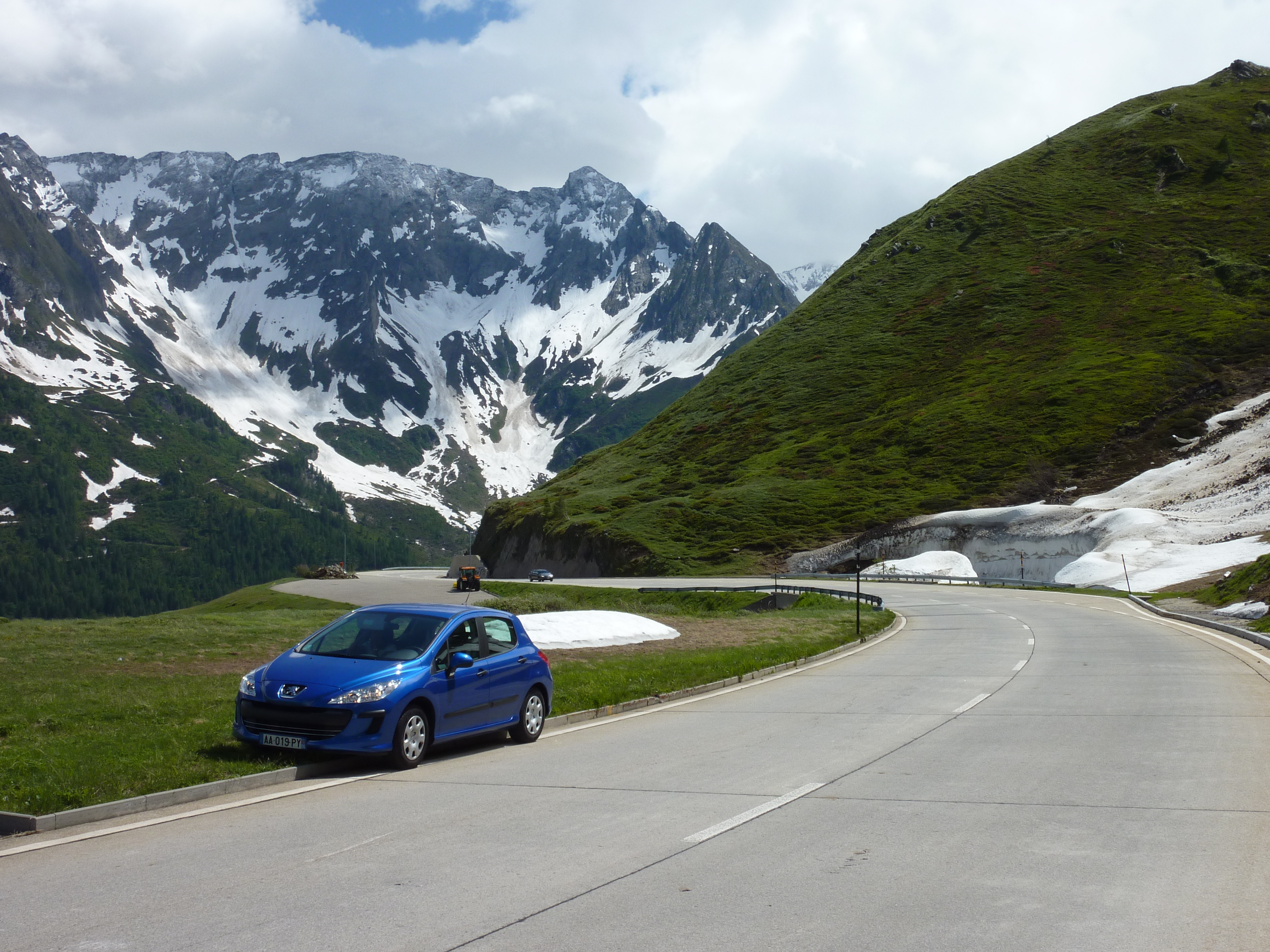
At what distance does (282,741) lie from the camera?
10938 mm

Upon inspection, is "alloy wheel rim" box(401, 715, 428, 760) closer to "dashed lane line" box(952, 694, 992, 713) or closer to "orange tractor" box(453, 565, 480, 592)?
"dashed lane line" box(952, 694, 992, 713)

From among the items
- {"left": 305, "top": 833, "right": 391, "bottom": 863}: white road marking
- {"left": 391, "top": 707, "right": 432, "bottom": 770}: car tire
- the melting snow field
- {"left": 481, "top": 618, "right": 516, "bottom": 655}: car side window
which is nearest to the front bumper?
{"left": 391, "top": 707, "right": 432, "bottom": 770}: car tire

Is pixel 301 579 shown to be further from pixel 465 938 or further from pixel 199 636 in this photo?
pixel 465 938

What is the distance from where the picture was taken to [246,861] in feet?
24.6

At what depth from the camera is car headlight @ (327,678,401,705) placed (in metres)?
10.8

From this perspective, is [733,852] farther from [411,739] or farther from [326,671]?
[326,671]

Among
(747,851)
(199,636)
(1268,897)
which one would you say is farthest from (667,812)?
(199,636)

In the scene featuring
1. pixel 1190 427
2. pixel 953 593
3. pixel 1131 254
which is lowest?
pixel 953 593

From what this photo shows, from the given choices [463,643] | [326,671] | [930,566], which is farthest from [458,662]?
[930,566]

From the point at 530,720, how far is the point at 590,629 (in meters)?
13.2

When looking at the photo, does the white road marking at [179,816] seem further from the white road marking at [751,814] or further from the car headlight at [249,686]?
the white road marking at [751,814]

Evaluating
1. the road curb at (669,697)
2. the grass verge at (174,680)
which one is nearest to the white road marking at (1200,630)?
the grass verge at (174,680)

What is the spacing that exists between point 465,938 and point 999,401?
11503cm

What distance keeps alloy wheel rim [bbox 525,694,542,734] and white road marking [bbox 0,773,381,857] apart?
7.98 feet
